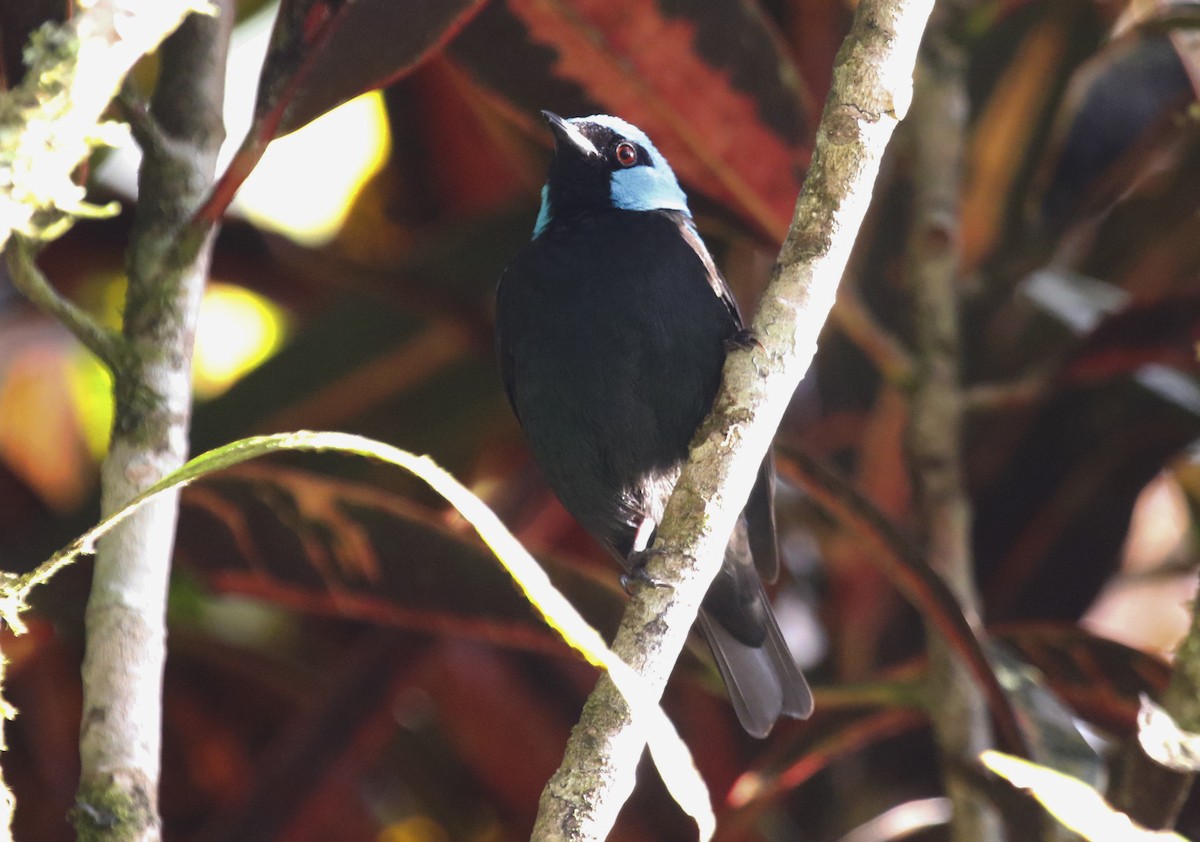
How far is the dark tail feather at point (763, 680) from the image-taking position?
93.1 inches

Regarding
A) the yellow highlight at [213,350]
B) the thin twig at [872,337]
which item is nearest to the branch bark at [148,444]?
the thin twig at [872,337]

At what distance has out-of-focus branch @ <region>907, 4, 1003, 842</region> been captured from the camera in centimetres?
208

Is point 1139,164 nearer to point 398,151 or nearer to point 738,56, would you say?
point 738,56

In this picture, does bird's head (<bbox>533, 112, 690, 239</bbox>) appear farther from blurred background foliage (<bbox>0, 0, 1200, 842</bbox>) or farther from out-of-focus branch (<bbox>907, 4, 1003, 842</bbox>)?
out-of-focus branch (<bbox>907, 4, 1003, 842</bbox>)

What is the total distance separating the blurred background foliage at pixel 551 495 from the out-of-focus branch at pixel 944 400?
0.07m

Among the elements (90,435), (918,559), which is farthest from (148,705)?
(90,435)

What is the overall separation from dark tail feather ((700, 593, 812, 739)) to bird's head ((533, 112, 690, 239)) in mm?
849

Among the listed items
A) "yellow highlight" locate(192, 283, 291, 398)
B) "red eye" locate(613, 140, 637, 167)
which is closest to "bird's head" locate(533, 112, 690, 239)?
"red eye" locate(613, 140, 637, 167)

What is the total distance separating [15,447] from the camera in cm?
303

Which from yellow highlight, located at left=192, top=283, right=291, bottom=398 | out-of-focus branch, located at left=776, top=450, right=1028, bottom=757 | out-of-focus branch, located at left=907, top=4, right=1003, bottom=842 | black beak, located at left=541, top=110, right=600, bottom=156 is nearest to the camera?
out-of-focus branch, located at left=776, top=450, right=1028, bottom=757

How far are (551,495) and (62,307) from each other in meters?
1.49

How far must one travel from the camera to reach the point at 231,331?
3.81 metres

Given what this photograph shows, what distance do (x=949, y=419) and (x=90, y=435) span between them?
2.23 m

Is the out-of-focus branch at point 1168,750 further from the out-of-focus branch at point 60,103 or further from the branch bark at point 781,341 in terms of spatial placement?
the out-of-focus branch at point 60,103
